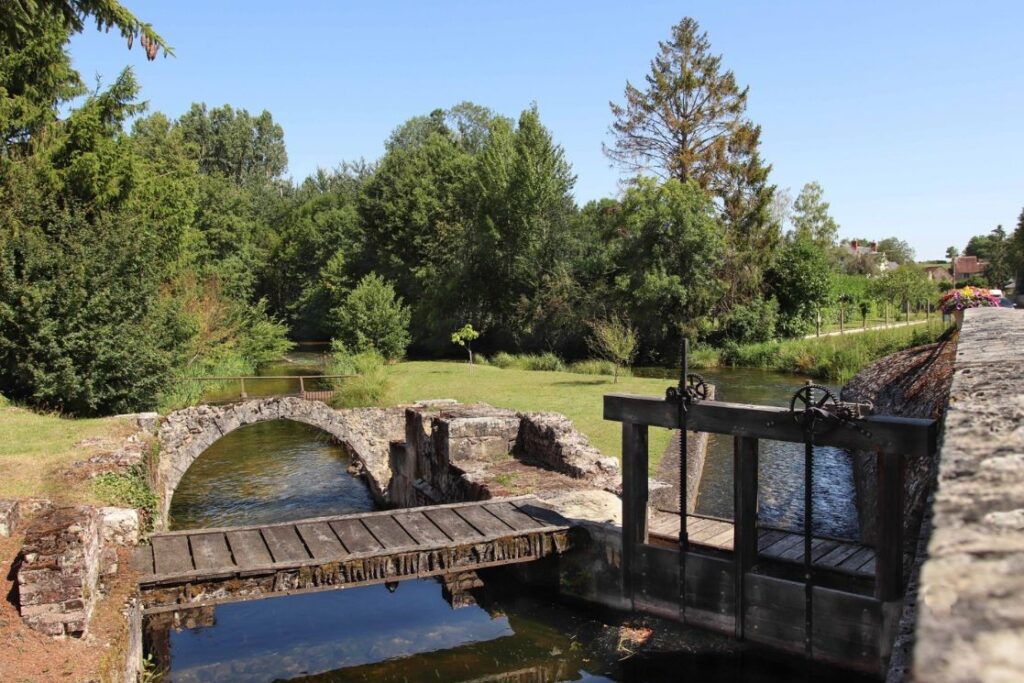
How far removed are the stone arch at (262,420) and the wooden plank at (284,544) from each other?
14.1 ft

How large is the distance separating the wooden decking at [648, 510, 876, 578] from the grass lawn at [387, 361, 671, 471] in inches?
244

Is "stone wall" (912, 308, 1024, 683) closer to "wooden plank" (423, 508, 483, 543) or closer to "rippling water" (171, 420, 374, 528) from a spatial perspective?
"wooden plank" (423, 508, 483, 543)

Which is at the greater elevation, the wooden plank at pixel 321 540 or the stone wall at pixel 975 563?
the stone wall at pixel 975 563

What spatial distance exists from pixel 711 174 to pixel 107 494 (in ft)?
120

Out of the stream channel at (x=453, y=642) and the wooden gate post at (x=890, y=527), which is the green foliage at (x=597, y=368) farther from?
the wooden gate post at (x=890, y=527)

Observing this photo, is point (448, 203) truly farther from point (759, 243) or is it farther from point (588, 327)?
point (759, 243)

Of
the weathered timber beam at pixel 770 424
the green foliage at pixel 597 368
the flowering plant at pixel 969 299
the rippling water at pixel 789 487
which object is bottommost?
the rippling water at pixel 789 487

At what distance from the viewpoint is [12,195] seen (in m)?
19.0

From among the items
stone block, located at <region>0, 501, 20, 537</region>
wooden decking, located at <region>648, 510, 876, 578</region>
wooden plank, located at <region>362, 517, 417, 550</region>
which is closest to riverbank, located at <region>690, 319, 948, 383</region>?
wooden decking, located at <region>648, 510, 876, 578</region>

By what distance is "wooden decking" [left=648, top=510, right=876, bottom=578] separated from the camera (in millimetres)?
8234

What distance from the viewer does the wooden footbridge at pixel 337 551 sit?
332 inches

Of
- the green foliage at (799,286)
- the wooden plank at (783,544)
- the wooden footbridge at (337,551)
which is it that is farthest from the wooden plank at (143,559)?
the green foliage at (799,286)

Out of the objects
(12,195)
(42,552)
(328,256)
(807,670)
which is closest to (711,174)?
(328,256)

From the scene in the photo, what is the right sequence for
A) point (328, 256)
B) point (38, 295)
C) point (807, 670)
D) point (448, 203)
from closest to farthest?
point (807, 670)
point (38, 295)
point (448, 203)
point (328, 256)
